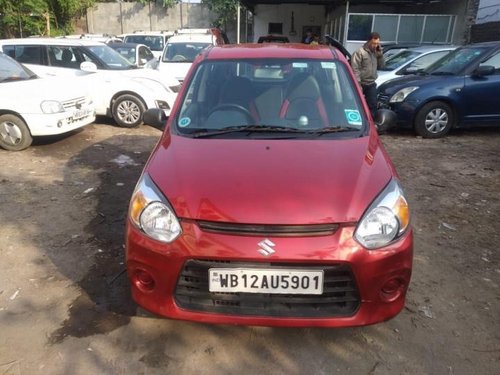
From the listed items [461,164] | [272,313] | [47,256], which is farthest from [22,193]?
[461,164]

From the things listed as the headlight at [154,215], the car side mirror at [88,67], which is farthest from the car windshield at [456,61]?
the headlight at [154,215]

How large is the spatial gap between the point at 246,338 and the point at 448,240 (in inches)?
88.7

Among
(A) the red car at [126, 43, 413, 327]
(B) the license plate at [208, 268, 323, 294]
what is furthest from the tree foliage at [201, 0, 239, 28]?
(B) the license plate at [208, 268, 323, 294]

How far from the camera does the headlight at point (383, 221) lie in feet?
7.34

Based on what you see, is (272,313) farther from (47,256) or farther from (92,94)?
(92,94)

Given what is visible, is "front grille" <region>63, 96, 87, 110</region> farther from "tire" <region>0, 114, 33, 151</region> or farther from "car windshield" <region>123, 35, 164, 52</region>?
"car windshield" <region>123, 35, 164, 52</region>

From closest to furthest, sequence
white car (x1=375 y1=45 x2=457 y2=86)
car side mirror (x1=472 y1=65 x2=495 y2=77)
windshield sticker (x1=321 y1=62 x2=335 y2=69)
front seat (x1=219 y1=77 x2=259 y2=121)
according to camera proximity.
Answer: front seat (x1=219 y1=77 x2=259 y2=121), windshield sticker (x1=321 y1=62 x2=335 y2=69), car side mirror (x1=472 y1=65 x2=495 y2=77), white car (x1=375 y1=45 x2=457 y2=86)

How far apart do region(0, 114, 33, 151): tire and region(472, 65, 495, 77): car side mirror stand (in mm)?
7292

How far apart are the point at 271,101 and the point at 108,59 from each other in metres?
6.68

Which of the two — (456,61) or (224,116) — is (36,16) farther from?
(224,116)

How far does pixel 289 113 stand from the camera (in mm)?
3242

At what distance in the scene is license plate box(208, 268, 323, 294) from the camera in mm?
2182

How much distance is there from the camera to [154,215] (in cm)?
236

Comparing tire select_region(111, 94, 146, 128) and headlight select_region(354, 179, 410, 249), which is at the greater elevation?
headlight select_region(354, 179, 410, 249)
